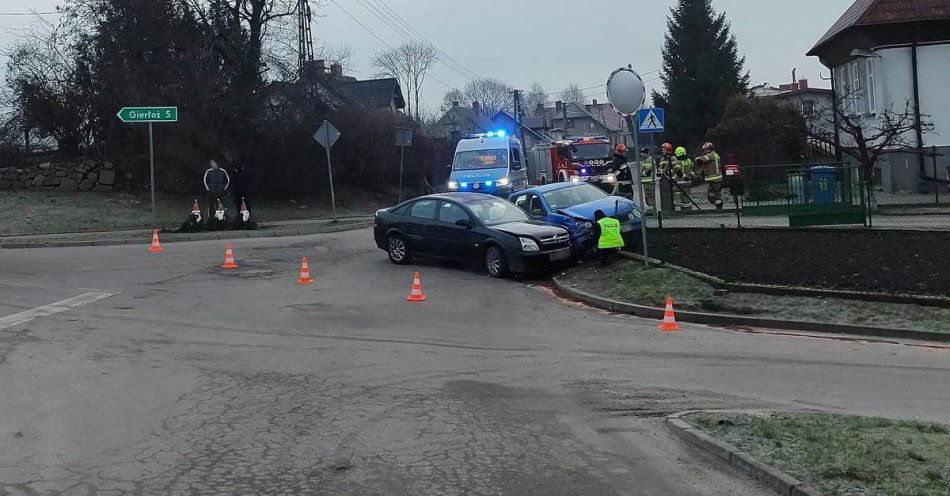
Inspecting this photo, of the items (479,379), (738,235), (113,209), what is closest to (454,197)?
(738,235)

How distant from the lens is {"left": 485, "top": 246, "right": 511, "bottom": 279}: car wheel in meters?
16.0

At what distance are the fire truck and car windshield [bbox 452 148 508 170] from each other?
6404 mm

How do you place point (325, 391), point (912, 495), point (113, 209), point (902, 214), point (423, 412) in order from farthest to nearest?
point (113, 209), point (902, 214), point (325, 391), point (423, 412), point (912, 495)

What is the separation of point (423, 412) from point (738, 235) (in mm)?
11606

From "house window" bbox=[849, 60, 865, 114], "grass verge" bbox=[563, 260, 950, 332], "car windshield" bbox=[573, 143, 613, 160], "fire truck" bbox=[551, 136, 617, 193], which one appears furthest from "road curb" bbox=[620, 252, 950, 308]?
"car windshield" bbox=[573, 143, 613, 160]

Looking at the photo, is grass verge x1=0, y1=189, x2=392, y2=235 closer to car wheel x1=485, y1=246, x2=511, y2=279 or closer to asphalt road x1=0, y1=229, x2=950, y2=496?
asphalt road x1=0, y1=229, x2=950, y2=496

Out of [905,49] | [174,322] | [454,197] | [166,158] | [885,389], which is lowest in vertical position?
[885,389]

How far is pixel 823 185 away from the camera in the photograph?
59.4 feet

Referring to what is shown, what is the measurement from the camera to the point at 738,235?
57.0 feet

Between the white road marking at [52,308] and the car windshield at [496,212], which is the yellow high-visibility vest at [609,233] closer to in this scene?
the car windshield at [496,212]

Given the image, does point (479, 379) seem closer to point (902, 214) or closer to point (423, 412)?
point (423, 412)

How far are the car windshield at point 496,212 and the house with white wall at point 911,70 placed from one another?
55.9 feet

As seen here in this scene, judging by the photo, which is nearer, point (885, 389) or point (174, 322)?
point (885, 389)

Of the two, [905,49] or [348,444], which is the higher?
[905,49]
